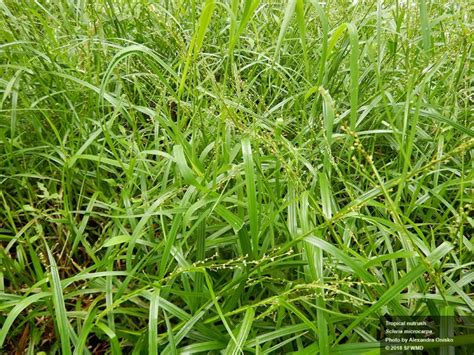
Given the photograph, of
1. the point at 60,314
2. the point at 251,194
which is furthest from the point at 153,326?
the point at 251,194

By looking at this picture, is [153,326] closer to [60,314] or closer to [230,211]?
[60,314]

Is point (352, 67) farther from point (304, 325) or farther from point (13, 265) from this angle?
point (13, 265)

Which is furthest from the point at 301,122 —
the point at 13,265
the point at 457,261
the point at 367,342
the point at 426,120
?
the point at 13,265

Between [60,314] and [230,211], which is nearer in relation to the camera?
[60,314]

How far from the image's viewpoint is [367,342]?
2.97 ft

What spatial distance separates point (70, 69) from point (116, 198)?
0.46 meters

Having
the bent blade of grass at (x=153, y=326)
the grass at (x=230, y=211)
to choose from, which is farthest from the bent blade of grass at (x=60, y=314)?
the bent blade of grass at (x=153, y=326)

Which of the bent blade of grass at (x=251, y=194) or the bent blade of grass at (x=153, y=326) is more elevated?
the bent blade of grass at (x=251, y=194)

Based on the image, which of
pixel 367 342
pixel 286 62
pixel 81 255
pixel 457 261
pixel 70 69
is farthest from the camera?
pixel 286 62

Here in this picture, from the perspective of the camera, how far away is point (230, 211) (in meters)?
1.07

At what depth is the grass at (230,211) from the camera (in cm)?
90

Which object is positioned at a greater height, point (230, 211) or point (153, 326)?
point (230, 211)

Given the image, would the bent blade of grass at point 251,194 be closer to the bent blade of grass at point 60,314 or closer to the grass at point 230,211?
the grass at point 230,211

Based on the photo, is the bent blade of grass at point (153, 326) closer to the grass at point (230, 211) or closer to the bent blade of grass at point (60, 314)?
the grass at point (230, 211)
